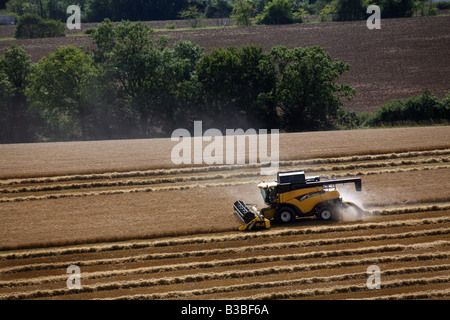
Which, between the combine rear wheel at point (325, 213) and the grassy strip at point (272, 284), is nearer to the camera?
the grassy strip at point (272, 284)

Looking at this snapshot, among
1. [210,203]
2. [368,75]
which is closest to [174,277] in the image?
[210,203]

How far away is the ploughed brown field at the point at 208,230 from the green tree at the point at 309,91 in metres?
12.4

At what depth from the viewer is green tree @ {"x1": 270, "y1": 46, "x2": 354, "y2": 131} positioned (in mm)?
46719

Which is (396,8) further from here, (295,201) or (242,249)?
(242,249)

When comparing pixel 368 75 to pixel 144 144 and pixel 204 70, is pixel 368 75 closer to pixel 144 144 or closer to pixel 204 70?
pixel 204 70

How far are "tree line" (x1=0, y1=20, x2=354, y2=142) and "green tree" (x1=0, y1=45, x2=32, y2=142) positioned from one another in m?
0.09

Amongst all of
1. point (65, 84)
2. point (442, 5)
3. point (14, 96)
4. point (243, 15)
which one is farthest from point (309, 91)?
point (442, 5)

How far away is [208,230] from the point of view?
74.5ft

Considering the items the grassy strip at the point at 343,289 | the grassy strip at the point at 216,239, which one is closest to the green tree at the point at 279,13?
the grassy strip at the point at 216,239

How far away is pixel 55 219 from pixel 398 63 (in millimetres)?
44792

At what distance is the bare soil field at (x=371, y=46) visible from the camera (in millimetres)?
54438

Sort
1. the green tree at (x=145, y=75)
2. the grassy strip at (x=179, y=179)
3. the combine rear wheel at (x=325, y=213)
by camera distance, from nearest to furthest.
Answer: the combine rear wheel at (x=325, y=213) → the grassy strip at (x=179, y=179) → the green tree at (x=145, y=75)

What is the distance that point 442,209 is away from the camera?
80.9 feet

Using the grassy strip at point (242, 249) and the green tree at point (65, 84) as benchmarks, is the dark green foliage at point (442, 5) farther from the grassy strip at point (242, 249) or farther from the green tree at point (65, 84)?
the grassy strip at point (242, 249)
